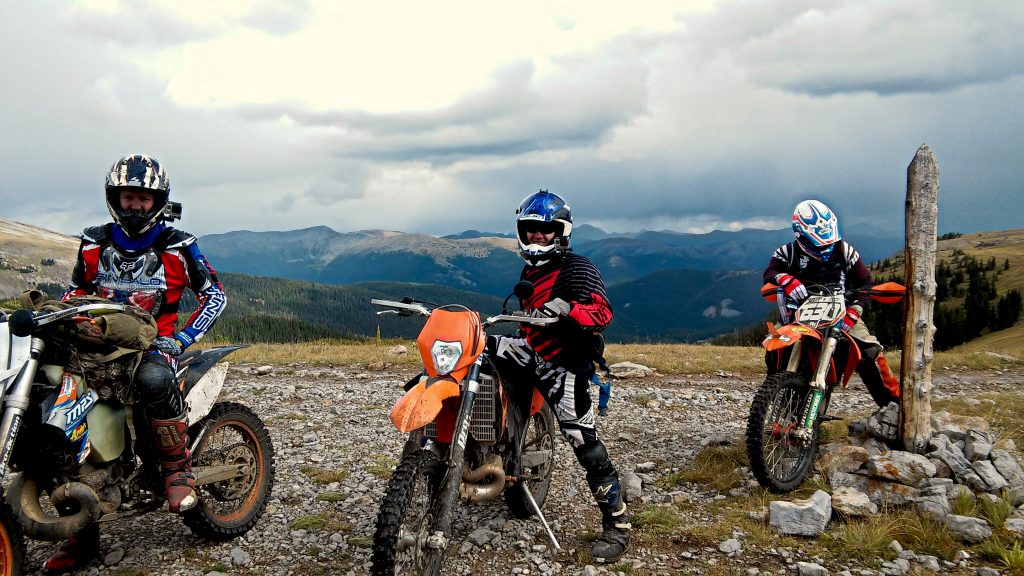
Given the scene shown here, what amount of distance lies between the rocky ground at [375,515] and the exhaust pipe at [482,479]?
90cm

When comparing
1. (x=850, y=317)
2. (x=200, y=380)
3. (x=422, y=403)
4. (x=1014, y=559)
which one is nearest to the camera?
(x=422, y=403)

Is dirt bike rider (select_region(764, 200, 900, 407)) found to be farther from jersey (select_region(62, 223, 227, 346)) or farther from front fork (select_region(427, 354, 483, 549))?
jersey (select_region(62, 223, 227, 346))

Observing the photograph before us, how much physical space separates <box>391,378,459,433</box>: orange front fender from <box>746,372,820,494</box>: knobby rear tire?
369 cm

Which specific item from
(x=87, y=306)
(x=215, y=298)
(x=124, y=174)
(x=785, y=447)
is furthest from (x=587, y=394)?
(x=124, y=174)

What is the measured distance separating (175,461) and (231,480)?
38.7 inches

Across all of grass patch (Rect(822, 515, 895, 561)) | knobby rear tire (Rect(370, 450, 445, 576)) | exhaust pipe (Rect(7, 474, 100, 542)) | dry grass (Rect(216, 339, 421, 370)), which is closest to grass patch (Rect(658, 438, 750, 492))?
grass patch (Rect(822, 515, 895, 561))

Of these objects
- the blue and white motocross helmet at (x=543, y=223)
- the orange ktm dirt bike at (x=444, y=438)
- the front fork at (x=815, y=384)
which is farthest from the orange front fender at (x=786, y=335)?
the orange ktm dirt bike at (x=444, y=438)

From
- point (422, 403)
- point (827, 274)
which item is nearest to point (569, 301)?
point (422, 403)

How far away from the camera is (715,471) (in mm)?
7898

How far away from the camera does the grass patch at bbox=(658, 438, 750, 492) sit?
297 inches

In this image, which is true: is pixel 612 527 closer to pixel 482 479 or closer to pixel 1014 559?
pixel 482 479

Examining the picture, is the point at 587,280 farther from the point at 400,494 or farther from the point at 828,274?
the point at 828,274

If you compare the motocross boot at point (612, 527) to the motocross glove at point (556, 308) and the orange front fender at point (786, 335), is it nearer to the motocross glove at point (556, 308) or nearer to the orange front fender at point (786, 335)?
the motocross glove at point (556, 308)

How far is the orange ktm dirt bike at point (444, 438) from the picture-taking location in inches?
174
